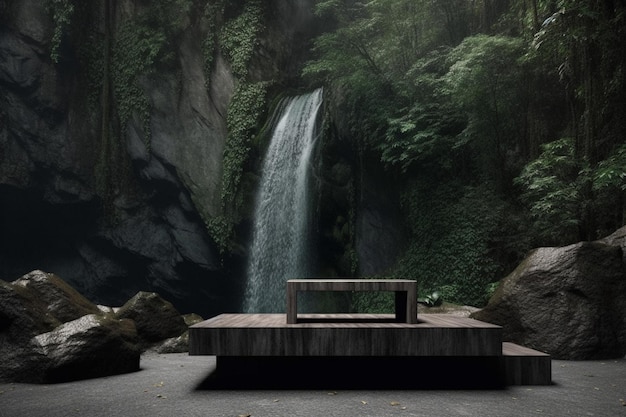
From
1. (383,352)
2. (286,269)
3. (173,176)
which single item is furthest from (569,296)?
(173,176)

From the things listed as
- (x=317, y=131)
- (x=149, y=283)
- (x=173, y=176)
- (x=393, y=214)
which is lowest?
(x=149, y=283)

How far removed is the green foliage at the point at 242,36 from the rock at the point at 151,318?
35.3ft

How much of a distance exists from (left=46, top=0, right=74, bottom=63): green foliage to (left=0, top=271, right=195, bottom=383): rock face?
45.4ft

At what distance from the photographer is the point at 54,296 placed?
6.38 m

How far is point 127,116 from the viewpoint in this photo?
17172mm

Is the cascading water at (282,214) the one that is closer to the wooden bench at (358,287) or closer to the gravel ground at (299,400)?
the gravel ground at (299,400)

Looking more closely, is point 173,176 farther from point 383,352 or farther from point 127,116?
point 383,352

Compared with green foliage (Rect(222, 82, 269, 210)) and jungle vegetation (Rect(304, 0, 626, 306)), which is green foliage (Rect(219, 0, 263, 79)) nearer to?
green foliage (Rect(222, 82, 269, 210))

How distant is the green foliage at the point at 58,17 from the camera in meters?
16.9

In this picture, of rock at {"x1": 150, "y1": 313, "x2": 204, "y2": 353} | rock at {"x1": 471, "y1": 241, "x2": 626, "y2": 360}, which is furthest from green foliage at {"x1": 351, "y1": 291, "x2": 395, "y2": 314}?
rock at {"x1": 150, "y1": 313, "x2": 204, "y2": 353}

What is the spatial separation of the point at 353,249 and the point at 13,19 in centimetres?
1533

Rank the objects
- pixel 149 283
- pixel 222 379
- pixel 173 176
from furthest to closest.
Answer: pixel 149 283, pixel 173 176, pixel 222 379

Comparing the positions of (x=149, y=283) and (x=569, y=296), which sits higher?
(x=569, y=296)

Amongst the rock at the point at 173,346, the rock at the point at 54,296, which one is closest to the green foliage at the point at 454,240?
the rock at the point at 173,346
